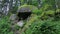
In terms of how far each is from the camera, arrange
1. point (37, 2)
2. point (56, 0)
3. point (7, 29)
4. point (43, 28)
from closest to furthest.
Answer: point (43, 28) → point (7, 29) → point (56, 0) → point (37, 2)

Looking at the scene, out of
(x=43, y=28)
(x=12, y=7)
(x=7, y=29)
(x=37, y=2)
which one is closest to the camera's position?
(x=43, y=28)

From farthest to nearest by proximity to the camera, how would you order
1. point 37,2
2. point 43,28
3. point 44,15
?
1. point 37,2
2. point 44,15
3. point 43,28

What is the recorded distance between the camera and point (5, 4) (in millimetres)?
24109

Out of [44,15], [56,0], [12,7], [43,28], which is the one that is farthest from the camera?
[12,7]

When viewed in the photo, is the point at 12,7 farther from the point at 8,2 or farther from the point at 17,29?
the point at 17,29

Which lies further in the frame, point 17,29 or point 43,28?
point 17,29

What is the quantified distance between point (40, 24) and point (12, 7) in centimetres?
1564

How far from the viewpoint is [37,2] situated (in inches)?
711

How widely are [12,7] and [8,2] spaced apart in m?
1.48

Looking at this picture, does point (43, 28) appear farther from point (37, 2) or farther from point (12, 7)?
point (12, 7)

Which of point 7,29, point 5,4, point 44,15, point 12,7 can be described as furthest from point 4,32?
point 5,4

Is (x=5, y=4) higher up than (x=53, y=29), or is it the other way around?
(x=53, y=29)

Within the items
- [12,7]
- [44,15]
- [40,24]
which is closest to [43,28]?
[40,24]

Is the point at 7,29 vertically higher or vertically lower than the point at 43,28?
lower
